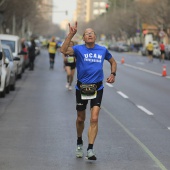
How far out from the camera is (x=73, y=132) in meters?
12.1

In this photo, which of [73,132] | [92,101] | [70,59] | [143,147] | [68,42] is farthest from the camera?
[70,59]

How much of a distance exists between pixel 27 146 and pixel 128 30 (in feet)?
408

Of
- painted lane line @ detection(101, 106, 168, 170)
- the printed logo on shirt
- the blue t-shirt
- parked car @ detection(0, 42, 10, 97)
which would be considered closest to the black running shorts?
the blue t-shirt

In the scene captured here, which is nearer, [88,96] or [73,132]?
[88,96]

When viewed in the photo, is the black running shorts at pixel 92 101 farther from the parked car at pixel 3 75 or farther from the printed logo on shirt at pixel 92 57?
the parked car at pixel 3 75

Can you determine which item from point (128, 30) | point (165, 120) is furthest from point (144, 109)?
point (128, 30)

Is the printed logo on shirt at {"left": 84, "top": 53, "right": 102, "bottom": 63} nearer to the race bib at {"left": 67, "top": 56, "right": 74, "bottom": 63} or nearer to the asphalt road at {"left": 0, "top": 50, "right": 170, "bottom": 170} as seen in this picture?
the asphalt road at {"left": 0, "top": 50, "right": 170, "bottom": 170}

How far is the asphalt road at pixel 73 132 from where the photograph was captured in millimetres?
8891

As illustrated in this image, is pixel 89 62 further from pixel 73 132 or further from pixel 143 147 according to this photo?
pixel 73 132

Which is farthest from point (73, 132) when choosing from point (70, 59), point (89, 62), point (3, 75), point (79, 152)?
point (70, 59)

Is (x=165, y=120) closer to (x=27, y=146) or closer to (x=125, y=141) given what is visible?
(x=125, y=141)

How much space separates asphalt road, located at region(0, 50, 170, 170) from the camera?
8891 millimetres

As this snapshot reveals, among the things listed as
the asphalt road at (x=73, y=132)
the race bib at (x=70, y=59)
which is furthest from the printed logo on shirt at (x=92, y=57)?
the race bib at (x=70, y=59)

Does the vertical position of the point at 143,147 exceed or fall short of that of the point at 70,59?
it exceeds it
